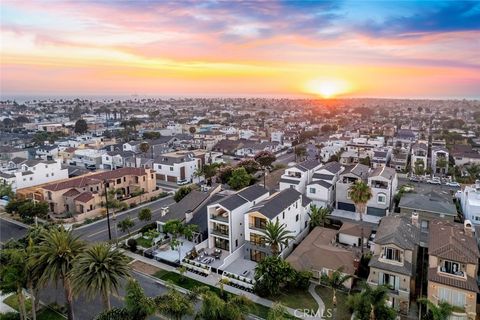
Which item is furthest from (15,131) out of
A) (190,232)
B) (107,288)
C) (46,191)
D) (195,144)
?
(107,288)

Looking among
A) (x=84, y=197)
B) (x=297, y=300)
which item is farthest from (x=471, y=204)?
(x=84, y=197)

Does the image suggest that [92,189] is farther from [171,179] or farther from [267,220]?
[267,220]

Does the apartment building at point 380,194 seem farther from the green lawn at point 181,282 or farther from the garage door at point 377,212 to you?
the green lawn at point 181,282

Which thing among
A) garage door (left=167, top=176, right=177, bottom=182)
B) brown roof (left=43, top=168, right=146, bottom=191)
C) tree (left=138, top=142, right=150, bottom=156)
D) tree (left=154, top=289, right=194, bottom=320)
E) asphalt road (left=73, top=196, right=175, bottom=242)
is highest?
tree (left=138, top=142, right=150, bottom=156)

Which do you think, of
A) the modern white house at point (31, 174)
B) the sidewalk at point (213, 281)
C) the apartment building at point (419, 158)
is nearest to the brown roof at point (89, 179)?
the modern white house at point (31, 174)

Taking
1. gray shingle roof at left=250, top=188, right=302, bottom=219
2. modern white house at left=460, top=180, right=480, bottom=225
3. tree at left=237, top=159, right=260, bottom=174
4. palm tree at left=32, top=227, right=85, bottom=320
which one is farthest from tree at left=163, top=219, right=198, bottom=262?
modern white house at left=460, top=180, right=480, bottom=225

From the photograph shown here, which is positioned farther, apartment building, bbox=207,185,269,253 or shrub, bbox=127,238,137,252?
shrub, bbox=127,238,137,252

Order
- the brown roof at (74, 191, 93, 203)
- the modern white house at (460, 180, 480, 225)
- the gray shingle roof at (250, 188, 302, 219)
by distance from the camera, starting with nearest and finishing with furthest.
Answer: the gray shingle roof at (250, 188, 302, 219) → the modern white house at (460, 180, 480, 225) → the brown roof at (74, 191, 93, 203)

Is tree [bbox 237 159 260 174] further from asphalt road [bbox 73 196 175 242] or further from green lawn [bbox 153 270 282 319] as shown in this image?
green lawn [bbox 153 270 282 319]
